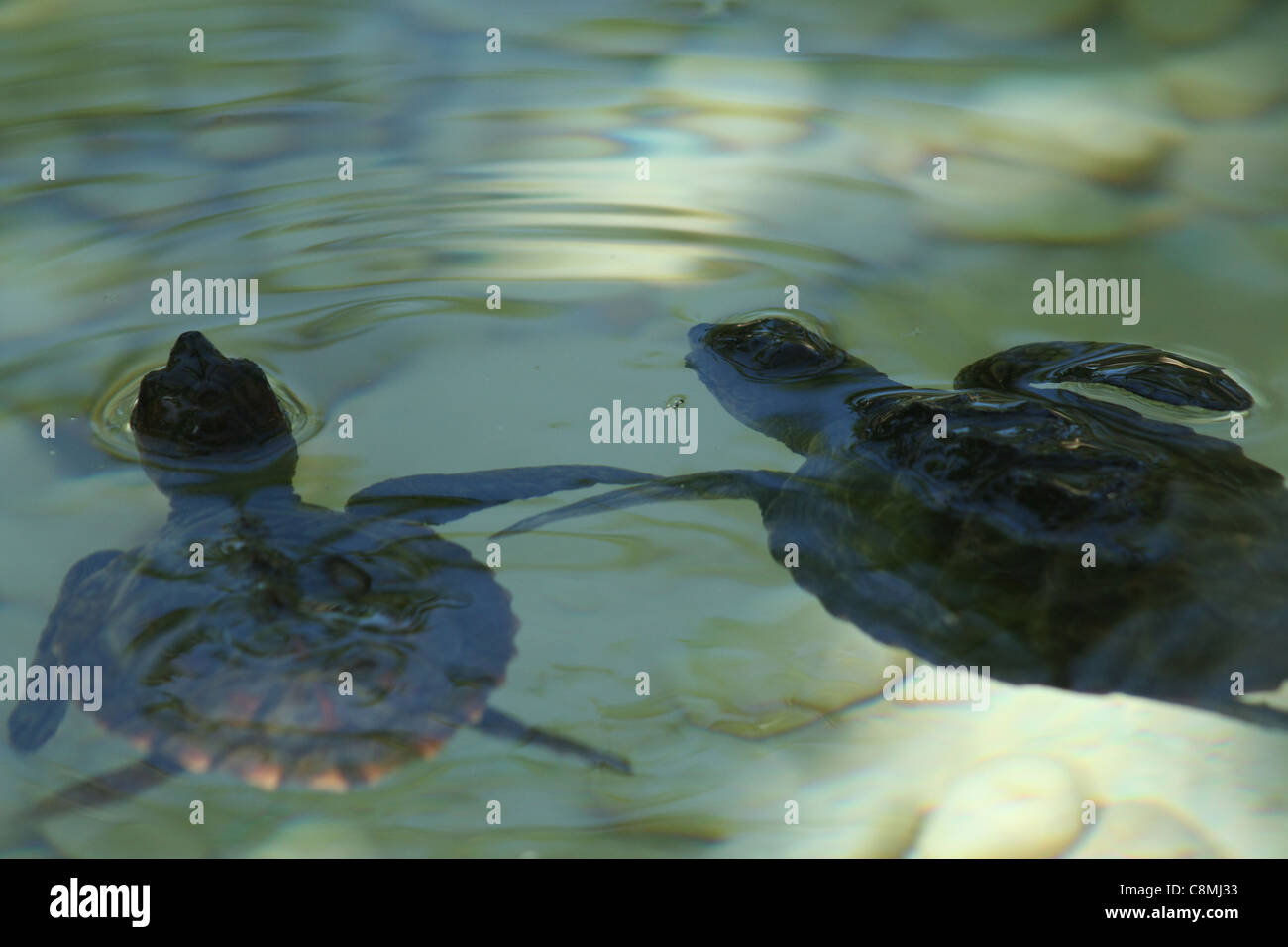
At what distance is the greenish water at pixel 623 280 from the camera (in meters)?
2.70

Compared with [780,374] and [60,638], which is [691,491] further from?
[60,638]

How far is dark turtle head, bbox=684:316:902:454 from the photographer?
3805 millimetres

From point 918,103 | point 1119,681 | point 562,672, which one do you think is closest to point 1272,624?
point 1119,681

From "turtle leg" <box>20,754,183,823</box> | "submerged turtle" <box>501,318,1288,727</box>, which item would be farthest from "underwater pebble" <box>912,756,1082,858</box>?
"turtle leg" <box>20,754,183,823</box>

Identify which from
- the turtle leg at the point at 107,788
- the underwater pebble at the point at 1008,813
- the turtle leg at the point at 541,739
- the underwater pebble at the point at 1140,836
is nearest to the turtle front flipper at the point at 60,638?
the turtle leg at the point at 107,788

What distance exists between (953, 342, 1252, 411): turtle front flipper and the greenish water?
0.51 ft

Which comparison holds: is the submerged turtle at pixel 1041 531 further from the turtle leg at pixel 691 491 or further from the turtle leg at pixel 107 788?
the turtle leg at pixel 107 788

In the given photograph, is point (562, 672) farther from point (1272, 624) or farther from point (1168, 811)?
point (1272, 624)

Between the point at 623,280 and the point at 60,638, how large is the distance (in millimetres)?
2496

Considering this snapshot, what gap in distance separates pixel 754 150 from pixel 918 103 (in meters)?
1.00

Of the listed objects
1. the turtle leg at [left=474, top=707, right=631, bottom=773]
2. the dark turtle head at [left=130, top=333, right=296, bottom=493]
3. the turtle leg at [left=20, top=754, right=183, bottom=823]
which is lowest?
the turtle leg at [left=20, top=754, right=183, bottom=823]

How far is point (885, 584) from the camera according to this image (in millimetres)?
3090

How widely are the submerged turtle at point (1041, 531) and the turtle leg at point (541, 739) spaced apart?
75 centimetres

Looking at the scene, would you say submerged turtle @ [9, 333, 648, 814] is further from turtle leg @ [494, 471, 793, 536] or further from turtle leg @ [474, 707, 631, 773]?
turtle leg @ [494, 471, 793, 536]
